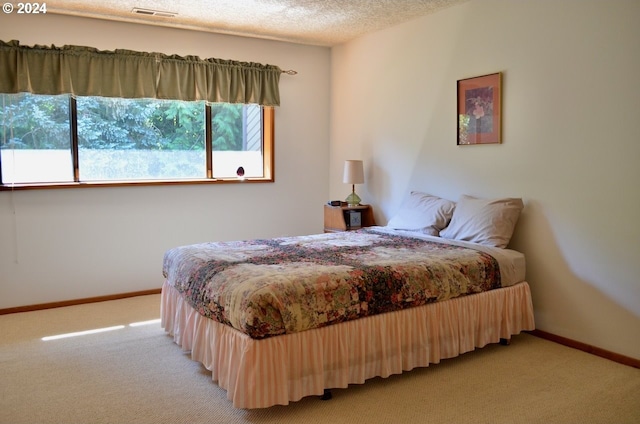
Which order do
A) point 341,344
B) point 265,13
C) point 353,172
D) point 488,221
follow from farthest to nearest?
point 353,172
point 265,13
point 488,221
point 341,344

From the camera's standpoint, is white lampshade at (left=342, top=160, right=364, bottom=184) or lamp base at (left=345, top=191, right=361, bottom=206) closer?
white lampshade at (left=342, top=160, right=364, bottom=184)

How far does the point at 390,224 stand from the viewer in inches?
179

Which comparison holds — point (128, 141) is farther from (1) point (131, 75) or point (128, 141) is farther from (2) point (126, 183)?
(1) point (131, 75)

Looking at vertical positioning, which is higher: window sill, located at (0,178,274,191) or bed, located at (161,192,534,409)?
window sill, located at (0,178,274,191)

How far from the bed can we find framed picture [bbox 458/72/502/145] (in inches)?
20.3

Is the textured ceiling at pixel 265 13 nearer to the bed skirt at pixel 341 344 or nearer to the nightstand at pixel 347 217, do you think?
the nightstand at pixel 347 217

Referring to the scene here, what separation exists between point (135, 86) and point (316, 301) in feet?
9.69

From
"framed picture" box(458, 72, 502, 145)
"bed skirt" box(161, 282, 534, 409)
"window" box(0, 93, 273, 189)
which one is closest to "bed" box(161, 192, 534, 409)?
"bed skirt" box(161, 282, 534, 409)

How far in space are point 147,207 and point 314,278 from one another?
2.61 meters

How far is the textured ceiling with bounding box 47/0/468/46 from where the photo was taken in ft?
13.6

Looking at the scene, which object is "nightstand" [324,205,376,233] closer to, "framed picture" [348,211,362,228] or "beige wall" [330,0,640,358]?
"framed picture" [348,211,362,228]

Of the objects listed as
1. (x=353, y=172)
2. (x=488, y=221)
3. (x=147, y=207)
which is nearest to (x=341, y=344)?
(x=488, y=221)

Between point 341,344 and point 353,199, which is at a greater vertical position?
point 353,199

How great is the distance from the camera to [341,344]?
9.06 ft
